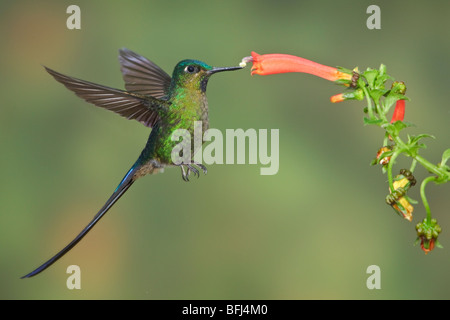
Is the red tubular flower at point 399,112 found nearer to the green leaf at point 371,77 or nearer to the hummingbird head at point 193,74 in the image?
the green leaf at point 371,77

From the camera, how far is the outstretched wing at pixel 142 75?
2.00 metres

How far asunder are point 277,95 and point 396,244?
3.77 feet

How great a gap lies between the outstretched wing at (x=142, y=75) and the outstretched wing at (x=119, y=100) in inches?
8.3

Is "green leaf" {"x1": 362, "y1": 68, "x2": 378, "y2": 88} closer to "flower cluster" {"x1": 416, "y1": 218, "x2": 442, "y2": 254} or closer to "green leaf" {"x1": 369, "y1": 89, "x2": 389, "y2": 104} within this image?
"green leaf" {"x1": 369, "y1": 89, "x2": 389, "y2": 104}

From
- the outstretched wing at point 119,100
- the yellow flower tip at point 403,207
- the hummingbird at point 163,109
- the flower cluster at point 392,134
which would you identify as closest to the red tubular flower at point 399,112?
the flower cluster at point 392,134

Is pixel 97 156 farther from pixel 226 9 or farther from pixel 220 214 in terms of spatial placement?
pixel 226 9

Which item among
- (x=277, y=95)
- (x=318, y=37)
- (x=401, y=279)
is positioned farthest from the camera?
(x=318, y=37)

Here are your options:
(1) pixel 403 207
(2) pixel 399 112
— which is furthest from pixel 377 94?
(1) pixel 403 207

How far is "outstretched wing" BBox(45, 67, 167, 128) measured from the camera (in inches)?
60.5

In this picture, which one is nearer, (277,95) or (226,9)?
(277,95)

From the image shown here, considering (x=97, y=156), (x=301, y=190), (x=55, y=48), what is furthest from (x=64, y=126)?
(x=301, y=190)

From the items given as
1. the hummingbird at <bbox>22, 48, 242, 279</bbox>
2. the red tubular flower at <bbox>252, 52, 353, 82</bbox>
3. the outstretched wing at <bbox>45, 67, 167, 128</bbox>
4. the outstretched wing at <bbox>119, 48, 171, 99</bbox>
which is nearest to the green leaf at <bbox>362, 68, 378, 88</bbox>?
the red tubular flower at <bbox>252, 52, 353, 82</bbox>

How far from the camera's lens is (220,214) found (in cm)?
360

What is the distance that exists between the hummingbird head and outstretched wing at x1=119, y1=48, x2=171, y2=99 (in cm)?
25
